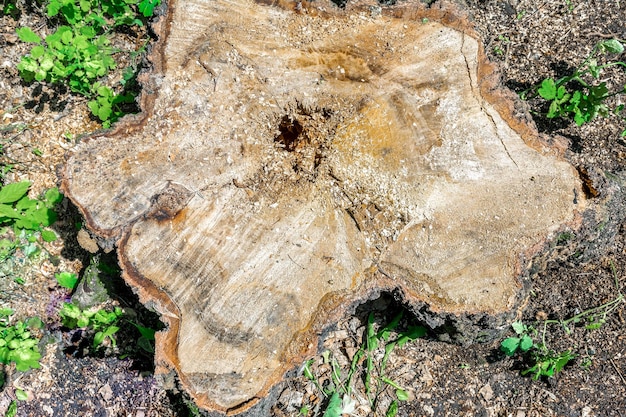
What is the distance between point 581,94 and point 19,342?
2.63 meters

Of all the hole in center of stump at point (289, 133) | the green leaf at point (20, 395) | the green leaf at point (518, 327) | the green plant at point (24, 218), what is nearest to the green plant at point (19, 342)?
the green leaf at point (20, 395)

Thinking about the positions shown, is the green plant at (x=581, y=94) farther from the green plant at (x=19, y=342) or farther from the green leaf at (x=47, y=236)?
the green plant at (x=19, y=342)

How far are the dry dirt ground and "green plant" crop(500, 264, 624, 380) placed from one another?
0.03 m

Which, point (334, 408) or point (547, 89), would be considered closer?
point (334, 408)

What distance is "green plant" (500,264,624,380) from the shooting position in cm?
232

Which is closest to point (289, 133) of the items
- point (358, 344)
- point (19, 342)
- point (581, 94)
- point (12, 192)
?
point (358, 344)

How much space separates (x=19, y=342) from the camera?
7.00 ft

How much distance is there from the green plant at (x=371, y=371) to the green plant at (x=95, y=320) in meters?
0.83

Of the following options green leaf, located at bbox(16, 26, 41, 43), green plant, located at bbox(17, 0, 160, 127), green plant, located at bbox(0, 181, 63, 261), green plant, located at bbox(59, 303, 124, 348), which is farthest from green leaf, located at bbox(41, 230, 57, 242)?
green leaf, located at bbox(16, 26, 41, 43)

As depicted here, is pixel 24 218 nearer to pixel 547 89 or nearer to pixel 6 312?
pixel 6 312

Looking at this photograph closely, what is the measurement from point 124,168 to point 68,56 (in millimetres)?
857

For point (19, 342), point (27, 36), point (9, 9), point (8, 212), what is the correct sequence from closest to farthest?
point (19, 342), point (8, 212), point (27, 36), point (9, 9)

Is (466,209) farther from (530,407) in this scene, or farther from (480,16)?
(480,16)

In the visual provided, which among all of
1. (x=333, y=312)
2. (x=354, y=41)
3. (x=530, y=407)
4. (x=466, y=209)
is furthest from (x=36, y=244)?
(x=530, y=407)
